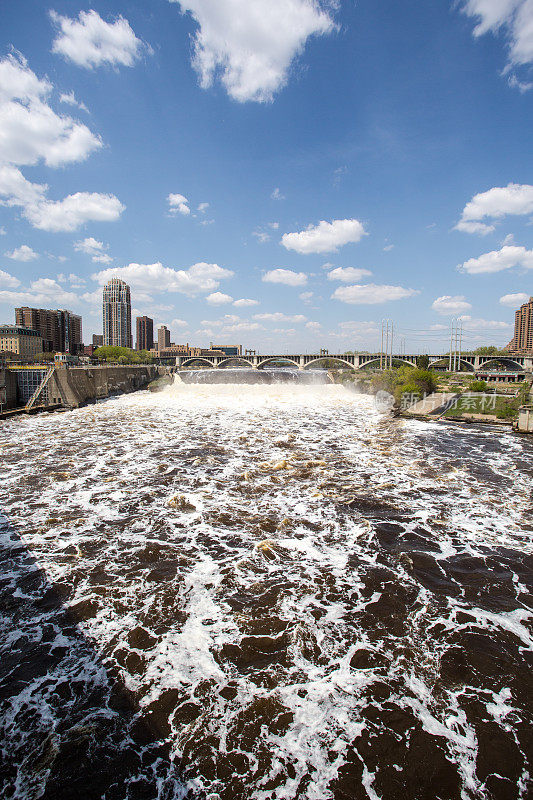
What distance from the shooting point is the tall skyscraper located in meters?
162

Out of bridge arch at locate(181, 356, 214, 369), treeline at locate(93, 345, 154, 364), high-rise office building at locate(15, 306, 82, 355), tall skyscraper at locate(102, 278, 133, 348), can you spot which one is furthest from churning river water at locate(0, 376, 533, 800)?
tall skyscraper at locate(102, 278, 133, 348)

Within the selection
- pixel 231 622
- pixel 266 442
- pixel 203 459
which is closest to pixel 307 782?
pixel 231 622

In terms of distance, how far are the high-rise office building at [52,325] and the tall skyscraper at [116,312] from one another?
15.8m

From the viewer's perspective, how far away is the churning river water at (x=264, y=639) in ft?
14.8

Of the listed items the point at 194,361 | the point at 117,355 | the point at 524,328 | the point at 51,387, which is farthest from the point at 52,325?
the point at 524,328

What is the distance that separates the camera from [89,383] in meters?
45.7

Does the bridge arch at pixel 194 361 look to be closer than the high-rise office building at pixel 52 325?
Yes

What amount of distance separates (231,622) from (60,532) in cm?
675

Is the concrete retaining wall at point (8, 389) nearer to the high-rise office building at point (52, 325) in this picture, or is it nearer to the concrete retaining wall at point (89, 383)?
the concrete retaining wall at point (89, 383)

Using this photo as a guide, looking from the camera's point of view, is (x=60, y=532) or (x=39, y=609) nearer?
(x=39, y=609)

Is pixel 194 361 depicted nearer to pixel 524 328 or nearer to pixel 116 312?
pixel 116 312

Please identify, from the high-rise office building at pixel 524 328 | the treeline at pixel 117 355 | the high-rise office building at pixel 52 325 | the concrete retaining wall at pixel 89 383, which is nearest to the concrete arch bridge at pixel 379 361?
the treeline at pixel 117 355

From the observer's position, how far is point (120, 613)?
724cm

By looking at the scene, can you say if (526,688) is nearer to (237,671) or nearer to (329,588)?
(329,588)
